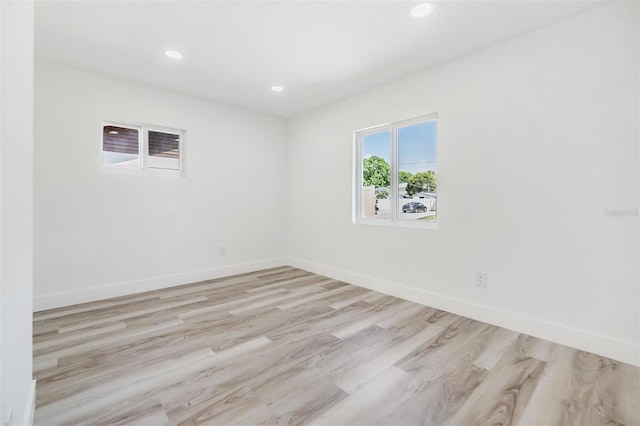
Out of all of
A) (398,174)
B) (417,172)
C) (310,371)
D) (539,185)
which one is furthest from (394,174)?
(310,371)

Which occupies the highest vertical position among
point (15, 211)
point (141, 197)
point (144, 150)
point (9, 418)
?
point (144, 150)

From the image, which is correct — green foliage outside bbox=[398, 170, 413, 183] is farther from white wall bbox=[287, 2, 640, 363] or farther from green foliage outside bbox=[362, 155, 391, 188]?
white wall bbox=[287, 2, 640, 363]

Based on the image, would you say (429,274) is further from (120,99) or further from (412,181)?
(120,99)

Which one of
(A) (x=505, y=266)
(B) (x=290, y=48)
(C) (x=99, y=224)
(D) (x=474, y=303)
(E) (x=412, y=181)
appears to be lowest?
(D) (x=474, y=303)

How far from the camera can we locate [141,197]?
3.55m

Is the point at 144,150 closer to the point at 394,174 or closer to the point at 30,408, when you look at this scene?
the point at 30,408

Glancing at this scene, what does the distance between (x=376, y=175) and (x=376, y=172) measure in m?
0.04

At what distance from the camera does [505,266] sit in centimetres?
256

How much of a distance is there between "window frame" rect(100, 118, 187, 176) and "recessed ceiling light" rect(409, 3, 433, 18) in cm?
305

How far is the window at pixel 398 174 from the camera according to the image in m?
3.22

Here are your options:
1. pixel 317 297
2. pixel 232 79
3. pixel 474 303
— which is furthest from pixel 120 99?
pixel 474 303

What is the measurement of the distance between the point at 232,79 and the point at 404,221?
2587mm

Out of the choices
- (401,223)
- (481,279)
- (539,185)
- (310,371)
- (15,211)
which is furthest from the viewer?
(401,223)

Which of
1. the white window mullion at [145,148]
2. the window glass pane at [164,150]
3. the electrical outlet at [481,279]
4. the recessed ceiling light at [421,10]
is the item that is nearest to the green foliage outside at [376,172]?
the electrical outlet at [481,279]
